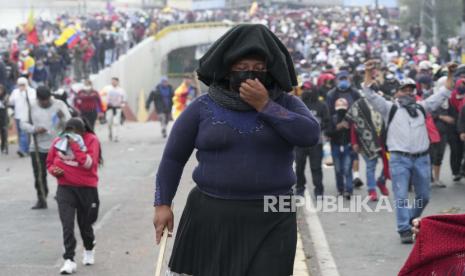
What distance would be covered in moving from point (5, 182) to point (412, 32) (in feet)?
115

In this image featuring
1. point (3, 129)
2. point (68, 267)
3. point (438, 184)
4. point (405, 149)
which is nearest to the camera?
point (68, 267)

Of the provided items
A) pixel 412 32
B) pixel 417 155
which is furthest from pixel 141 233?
pixel 412 32

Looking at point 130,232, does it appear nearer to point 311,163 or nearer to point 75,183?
point 75,183

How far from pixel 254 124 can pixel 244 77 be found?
0.23m

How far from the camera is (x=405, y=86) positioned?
1043cm

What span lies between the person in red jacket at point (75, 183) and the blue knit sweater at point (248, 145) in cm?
441

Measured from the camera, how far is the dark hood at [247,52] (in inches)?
184

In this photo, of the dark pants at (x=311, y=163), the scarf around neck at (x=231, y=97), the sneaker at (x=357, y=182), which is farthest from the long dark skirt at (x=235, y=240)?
the sneaker at (x=357, y=182)

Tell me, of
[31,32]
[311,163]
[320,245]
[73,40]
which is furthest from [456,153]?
[73,40]

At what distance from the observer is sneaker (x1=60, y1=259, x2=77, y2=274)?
29.3 ft

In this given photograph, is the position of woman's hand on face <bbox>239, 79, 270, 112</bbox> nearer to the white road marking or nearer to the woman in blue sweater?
the woman in blue sweater

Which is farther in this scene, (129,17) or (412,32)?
(129,17)

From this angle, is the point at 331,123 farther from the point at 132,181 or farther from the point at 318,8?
the point at 318,8

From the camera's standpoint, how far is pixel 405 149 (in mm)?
10219
